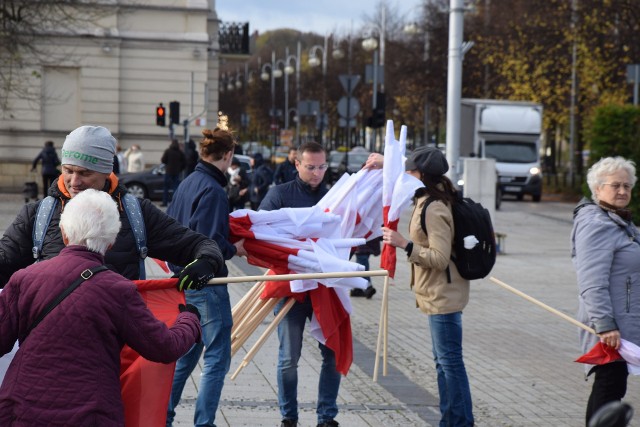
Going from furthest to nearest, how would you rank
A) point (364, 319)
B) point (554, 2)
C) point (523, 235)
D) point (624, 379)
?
point (554, 2), point (523, 235), point (364, 319), point (624, 379)

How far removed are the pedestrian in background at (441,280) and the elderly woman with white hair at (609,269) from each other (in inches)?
29.9

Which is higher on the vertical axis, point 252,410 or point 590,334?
point 590,334

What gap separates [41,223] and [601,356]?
2.99 meters

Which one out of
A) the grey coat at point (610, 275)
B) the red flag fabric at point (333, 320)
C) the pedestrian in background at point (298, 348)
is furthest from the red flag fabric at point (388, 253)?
the grey coat at point (610, 275)

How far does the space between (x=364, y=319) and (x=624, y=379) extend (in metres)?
6.13

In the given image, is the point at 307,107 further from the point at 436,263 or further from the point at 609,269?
the point at 609,269

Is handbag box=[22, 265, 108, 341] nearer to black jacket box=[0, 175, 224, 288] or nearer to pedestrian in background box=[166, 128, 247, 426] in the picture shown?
black jacket box=[0, 175, 224, 288]

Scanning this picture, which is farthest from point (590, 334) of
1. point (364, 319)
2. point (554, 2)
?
point (554, 2)

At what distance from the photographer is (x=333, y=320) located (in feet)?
24.2

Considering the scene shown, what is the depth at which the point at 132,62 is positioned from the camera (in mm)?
41750

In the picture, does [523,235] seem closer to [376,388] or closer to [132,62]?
[376,388]

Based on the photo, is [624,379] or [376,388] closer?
[624,379]

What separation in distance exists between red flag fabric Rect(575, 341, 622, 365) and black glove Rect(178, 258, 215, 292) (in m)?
2.22

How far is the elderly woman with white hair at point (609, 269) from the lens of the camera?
6.30 m
